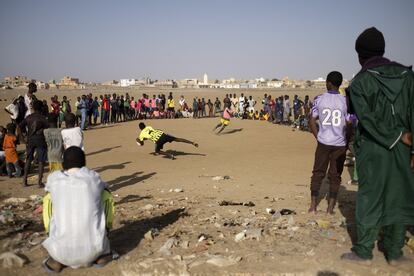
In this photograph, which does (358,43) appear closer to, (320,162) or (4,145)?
(320,162)

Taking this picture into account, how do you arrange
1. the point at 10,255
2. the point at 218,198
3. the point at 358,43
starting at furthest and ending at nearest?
the point at 218,198 < the point at 10,255 < the point at 358,43

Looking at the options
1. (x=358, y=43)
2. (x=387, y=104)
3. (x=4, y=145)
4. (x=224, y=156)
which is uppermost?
(x=358, y=43)

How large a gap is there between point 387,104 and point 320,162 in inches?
80.7

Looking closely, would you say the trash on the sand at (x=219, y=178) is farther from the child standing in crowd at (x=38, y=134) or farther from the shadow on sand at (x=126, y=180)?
the child standing in crowd at (x=38, y=134)

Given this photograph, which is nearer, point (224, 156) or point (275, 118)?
point (224, 156)

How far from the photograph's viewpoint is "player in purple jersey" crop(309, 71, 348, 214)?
17.7ft

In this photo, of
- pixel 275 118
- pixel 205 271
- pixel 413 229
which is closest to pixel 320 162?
pixel 413 229

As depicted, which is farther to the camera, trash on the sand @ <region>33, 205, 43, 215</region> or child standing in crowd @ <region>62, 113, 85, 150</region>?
child standing in crowd @ <region>62, 113, 85, 150</region>

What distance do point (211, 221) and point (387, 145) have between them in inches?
110

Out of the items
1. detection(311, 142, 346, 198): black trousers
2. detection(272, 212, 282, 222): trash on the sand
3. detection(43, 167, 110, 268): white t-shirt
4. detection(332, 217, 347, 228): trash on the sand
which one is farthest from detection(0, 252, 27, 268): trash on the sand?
detection(311, 142, 346, 198): black trousers

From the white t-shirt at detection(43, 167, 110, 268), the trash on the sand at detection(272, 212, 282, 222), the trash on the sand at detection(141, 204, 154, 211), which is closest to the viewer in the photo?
the white t-shirt at detection(43, 167, 110, 268)

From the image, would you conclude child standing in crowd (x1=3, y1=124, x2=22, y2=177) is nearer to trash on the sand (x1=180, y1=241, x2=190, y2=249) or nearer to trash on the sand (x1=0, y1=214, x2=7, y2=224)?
trash on the sand (x1=0, y1=214, x2=7, y2=224)

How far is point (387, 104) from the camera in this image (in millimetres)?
3615

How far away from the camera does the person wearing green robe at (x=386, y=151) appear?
11.7 ft
